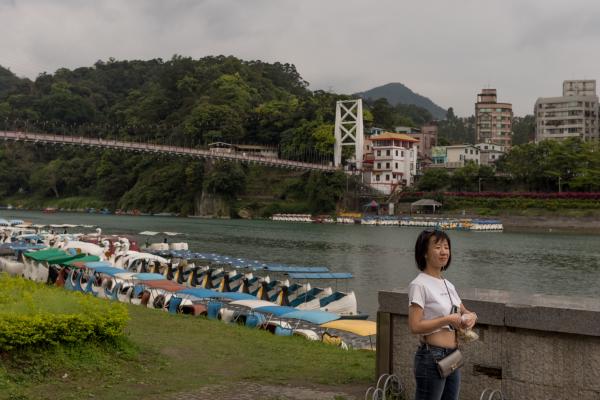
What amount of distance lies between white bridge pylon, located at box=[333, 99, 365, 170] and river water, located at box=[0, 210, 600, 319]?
3446cm

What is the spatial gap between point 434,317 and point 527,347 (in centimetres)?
205

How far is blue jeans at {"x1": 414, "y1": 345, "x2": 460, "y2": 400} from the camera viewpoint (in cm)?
484

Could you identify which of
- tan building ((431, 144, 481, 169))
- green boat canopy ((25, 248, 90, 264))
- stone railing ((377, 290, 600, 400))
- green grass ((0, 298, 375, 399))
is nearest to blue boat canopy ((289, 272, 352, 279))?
green boat canopy ((25, 248, 90, 264))

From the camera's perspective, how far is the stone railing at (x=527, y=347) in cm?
603

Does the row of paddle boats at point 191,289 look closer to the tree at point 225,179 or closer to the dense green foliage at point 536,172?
the dense green foliage at point 536,172

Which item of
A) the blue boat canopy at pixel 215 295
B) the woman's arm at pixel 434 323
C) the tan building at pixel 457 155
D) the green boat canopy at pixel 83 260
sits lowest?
the blue boat canopy at pixel 215 295

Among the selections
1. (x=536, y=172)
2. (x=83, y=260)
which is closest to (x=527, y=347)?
(x=83, y=260)

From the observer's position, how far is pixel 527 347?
6.35 meters

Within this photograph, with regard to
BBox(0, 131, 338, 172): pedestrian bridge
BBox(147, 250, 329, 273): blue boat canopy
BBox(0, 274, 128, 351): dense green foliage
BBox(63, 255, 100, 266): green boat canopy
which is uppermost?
BBox(0, 131, 338, 172): pedestrian bridge

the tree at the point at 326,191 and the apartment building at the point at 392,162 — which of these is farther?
the apartment building at the point at 392,162

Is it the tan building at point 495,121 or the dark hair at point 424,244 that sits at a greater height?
the tan building at point 495,121

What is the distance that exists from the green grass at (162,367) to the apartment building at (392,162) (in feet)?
271

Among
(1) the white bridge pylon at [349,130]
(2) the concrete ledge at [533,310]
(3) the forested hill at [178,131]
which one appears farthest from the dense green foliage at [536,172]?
(2) the concrete ledge at [533,310]

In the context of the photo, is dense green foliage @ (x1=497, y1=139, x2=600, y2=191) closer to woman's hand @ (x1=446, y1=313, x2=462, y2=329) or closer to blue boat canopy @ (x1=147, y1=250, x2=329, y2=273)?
blue boat canopy @ (x1=147, y1=250, x2=329, y2=273)
